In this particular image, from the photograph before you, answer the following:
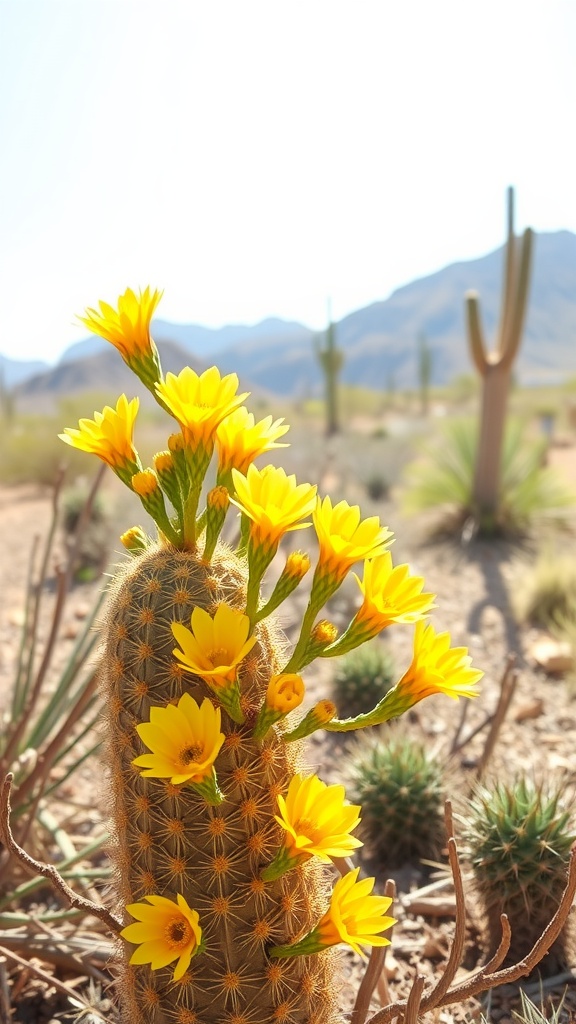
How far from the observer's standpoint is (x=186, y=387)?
4.92 ft

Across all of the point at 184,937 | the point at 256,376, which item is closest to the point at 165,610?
the point at 184,937

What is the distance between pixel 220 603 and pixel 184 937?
56 cm

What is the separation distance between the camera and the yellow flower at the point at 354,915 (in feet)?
4.65

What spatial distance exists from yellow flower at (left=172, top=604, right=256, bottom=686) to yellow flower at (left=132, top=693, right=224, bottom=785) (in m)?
0.06

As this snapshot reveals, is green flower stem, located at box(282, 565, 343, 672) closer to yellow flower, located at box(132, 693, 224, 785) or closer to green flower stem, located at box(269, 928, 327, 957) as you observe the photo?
yellow flower, located at box(132, 693, 224, 785)

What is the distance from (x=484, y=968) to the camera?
1.56 m

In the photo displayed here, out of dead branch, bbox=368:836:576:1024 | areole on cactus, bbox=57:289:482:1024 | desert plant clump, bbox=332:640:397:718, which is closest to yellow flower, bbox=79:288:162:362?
areole on cactus, bbox=57:289:482:1024

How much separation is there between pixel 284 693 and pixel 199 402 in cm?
54

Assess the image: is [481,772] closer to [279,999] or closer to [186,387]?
[279,999]

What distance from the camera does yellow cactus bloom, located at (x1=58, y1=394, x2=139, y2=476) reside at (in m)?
1.60

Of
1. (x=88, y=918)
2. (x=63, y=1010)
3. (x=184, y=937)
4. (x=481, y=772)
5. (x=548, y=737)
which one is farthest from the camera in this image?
(x=548, y=737)

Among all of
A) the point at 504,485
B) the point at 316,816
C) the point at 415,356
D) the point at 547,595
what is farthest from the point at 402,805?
the point at 415,356

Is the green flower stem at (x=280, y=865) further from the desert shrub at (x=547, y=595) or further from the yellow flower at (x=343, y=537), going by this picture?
the desert shrub at (x=547, y=595)

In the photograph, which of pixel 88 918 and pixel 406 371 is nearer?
pixel 88 918
